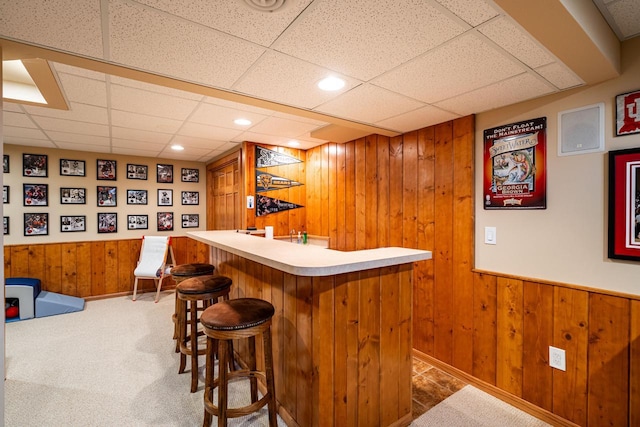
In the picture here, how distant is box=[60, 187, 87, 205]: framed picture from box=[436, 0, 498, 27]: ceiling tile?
17.9ft

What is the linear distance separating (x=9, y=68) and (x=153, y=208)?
10.2 ft

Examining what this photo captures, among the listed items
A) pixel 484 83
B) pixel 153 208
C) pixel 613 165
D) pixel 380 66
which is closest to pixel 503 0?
pixel 380 66

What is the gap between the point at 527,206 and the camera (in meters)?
2.20

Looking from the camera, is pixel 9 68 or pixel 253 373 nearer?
pixel 253 373

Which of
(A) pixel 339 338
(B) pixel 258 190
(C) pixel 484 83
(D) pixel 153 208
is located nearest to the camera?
(A) pixel 339 338

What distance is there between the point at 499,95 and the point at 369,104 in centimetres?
91

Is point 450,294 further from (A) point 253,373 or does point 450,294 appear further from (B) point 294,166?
(B) point 294,166

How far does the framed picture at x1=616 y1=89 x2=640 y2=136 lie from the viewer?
5.61 ft

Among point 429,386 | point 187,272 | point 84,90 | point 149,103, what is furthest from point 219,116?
point 429,386

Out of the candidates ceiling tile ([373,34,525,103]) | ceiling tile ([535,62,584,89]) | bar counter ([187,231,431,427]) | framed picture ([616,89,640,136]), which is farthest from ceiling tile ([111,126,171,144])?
framed picture ([616,89,640,136])

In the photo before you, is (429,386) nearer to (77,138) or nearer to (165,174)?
(77,138)

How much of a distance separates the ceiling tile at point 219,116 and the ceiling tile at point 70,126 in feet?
3.89

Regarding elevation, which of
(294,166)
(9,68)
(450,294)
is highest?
(9,68)

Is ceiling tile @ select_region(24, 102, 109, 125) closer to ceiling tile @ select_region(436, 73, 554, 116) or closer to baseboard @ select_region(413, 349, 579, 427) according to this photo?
ceiling tile @ select_region(436, 73, 554, 116)
